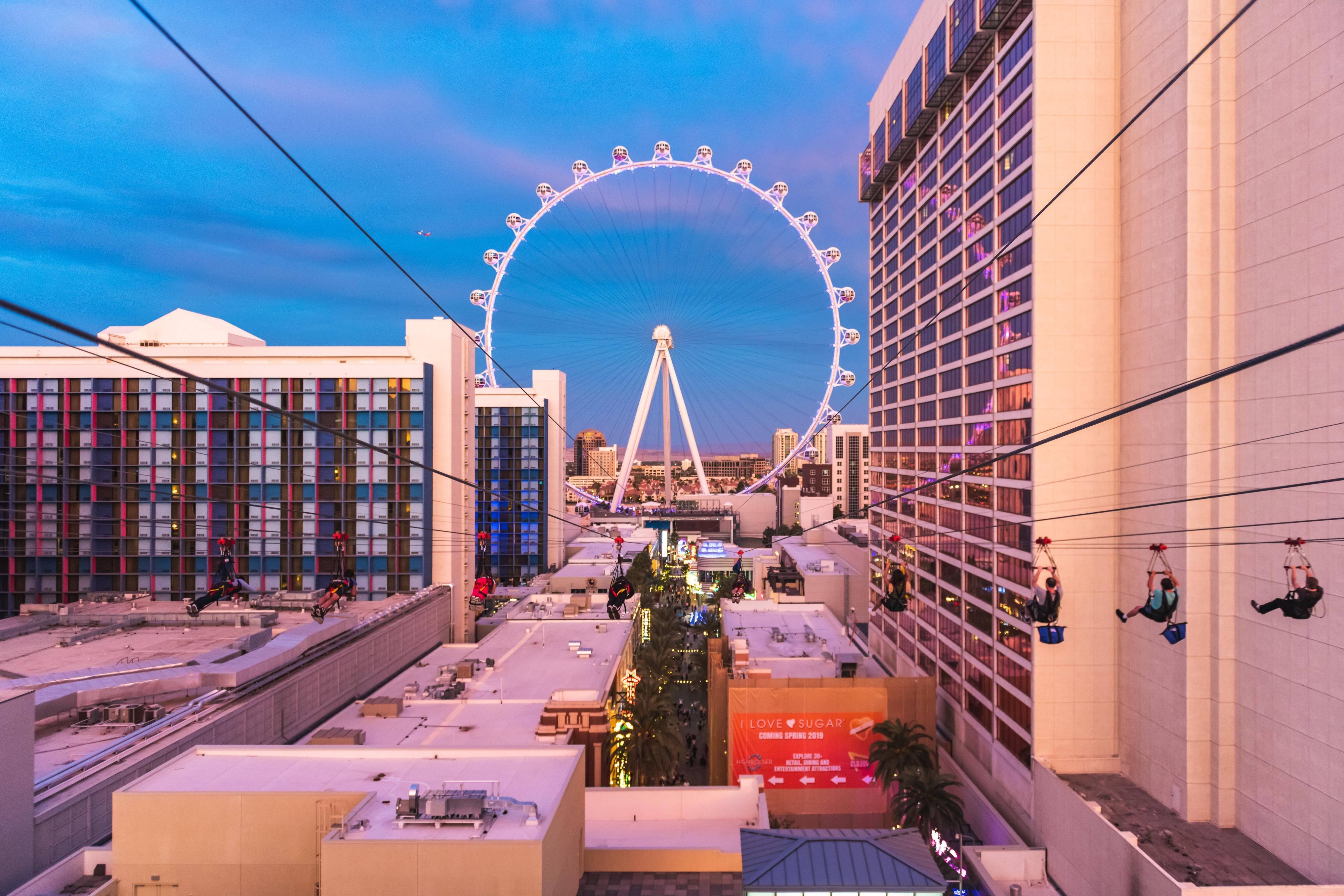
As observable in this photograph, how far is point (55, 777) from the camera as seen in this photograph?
1449cm

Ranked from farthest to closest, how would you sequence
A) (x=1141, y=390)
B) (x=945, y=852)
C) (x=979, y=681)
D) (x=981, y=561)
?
(x=981, y=561), (x=979, y=681), (x=945, y=852), (x=1141, y=390)

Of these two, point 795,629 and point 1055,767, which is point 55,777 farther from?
point 795,629

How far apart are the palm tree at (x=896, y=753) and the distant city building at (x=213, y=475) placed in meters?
24.2

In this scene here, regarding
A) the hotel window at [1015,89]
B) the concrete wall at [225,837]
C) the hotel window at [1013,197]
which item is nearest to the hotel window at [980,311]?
the hotel window at [1013,197]

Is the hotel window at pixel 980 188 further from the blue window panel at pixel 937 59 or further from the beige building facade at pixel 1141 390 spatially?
the blue window panel at pixel 937 59

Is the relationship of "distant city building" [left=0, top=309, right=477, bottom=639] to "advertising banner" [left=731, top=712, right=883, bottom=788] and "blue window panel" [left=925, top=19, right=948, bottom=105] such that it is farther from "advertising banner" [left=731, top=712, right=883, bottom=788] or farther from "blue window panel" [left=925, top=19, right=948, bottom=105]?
"blue window panel" [left=925, top=19, right=948, bottom=105]

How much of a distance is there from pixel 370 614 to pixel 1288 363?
100ft

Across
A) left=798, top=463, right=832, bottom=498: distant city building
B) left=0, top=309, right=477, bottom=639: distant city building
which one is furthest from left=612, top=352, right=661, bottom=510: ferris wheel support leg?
left=798, top=463, right=832, bottom=498: distant city building

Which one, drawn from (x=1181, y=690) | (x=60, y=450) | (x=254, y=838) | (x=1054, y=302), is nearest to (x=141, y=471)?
(x=60, y=450)

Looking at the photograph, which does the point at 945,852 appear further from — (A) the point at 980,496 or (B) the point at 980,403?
(B) the point at 980,403

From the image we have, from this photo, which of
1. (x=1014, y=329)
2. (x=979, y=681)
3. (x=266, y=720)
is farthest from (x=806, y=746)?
(x=266, y=720)

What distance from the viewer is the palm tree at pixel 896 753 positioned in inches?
843

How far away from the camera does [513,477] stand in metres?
63.1

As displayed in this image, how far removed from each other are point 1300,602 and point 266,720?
2359cm
